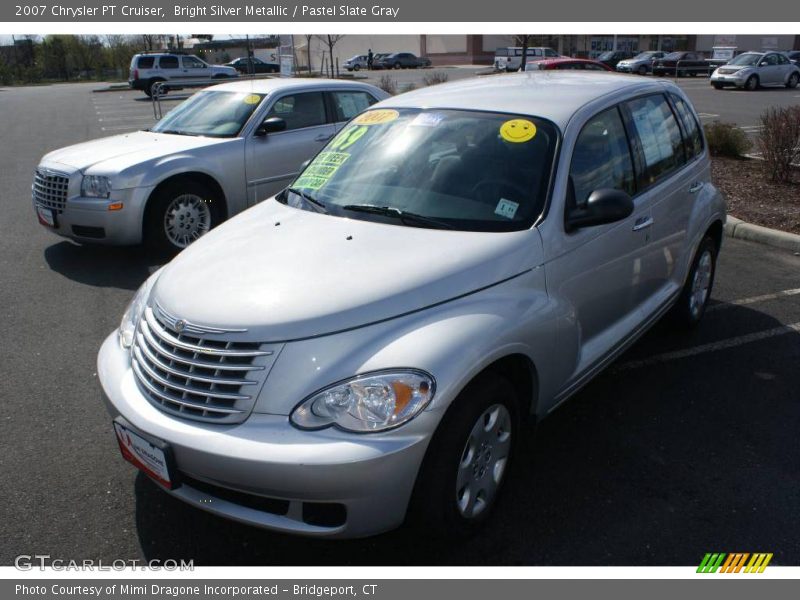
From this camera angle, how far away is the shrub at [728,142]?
456 inches

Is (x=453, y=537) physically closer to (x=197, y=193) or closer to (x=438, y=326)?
(x=438, y=326)

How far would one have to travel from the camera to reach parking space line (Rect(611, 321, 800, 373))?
4805mm

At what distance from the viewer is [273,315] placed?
9.05 feet

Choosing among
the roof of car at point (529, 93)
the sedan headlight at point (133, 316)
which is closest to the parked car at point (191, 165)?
the roof of car at point (529, 93)

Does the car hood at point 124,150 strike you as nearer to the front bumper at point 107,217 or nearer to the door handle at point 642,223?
the front bumper at point 107,217

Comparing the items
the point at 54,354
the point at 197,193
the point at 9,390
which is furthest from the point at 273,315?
the point at 197,193

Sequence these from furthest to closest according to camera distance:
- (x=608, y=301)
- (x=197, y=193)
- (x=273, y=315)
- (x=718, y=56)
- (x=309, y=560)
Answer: (x=718, y=56)
(x=197, y=193)
(x=608, y=301)
(x=309, y=560)
(x=273, y=315)

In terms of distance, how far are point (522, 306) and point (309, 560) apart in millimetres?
1400

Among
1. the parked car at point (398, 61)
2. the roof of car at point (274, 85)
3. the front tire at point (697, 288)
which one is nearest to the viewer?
the front tire at point (697, 288)

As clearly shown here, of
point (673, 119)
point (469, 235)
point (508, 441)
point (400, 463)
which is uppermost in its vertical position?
point (673, 119)

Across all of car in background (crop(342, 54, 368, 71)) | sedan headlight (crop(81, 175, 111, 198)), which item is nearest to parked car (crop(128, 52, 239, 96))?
car in background (crop(342, 54, 368, 71))

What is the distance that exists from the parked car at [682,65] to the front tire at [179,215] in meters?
36.6

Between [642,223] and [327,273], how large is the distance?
2031 mm

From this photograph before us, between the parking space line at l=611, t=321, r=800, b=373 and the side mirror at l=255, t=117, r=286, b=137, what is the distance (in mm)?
4315
